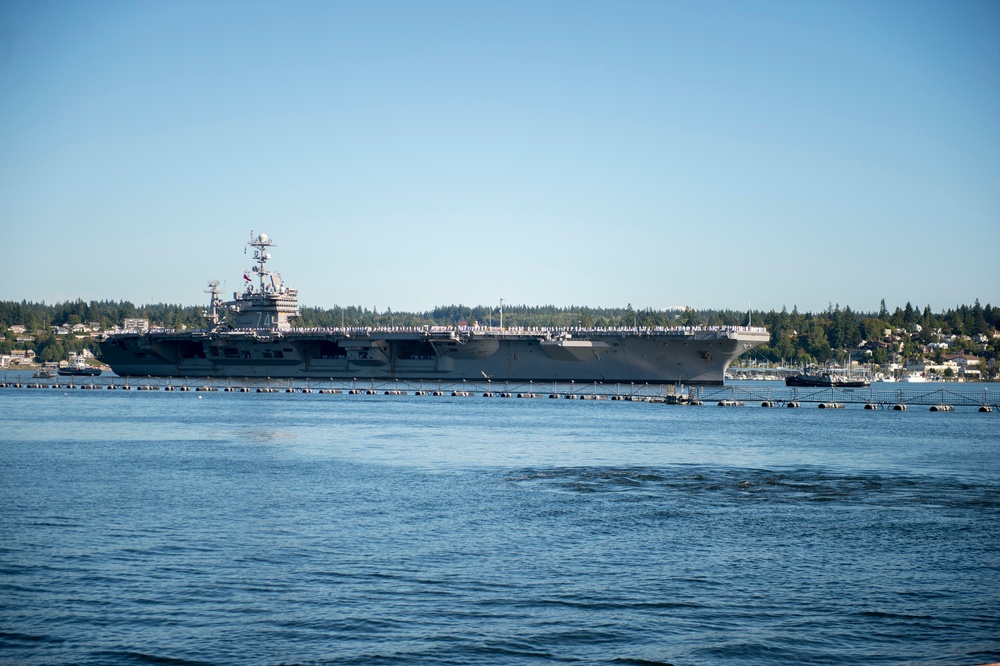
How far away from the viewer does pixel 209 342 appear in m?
64.8

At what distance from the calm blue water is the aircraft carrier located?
81.7 feet

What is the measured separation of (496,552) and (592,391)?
44.1 meters

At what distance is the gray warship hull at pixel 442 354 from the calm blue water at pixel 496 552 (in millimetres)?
24631

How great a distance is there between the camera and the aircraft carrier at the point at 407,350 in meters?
55.7

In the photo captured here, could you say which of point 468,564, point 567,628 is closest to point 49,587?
point 468,564

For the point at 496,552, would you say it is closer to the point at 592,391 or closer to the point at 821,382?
the point at 592,391

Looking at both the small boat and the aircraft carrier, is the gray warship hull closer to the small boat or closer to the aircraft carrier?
the aircraft carrier

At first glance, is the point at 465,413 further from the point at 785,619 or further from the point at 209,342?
the point at 785,619

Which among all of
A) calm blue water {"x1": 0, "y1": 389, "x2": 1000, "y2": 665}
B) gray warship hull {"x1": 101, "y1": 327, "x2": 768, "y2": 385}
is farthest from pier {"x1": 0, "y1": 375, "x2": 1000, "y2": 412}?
→ calm blue water {"x1": 0, "y1": 389, "x2": 1000, "y2": 665}

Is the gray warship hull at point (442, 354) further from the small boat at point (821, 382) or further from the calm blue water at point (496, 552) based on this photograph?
the calm blue water at point (496, 552)

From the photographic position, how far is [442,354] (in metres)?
60.8

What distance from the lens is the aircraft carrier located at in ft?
183

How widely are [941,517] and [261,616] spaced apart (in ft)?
40.9

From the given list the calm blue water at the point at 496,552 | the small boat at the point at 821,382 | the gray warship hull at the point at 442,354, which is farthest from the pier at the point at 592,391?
the calm blue water at the point at 496,552
